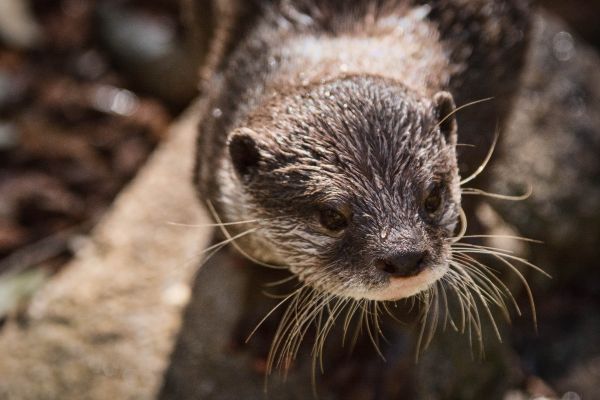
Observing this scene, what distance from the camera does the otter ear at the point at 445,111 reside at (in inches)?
94.0

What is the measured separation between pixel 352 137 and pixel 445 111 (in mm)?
332

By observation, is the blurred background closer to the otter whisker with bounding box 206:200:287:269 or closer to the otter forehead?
the otter whisker with bounding box 206:200:287:269

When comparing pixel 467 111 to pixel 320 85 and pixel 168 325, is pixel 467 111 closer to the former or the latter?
pixel 320 85

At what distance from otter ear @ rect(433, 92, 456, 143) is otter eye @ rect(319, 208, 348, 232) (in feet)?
1.34

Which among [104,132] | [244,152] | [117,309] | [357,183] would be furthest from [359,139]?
[104,132]

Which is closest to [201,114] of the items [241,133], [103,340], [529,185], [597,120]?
[241,133]

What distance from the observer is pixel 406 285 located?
2133 mm

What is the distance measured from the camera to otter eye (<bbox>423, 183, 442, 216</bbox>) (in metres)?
2.28

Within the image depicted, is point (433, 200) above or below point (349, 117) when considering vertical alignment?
below

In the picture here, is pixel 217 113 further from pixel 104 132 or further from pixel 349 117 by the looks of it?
pixel 104 132

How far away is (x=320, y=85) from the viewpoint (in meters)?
2.39

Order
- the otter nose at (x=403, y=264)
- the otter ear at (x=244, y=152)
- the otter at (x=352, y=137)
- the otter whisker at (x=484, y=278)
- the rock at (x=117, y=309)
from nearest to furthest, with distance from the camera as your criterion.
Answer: the otter nose at (x=403, y=264) → the otter at (x=352, y=137) → the otter ear at (x=244, y=152) → the otter whisker at (x=484, y=278) → the rock at (x=117, y=309)

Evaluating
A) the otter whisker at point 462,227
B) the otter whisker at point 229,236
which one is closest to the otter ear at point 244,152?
the otter whisker at point 229,236

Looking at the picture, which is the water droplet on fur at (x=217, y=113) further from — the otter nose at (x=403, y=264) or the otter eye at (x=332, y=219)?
the otter nose at (x=403, y=264)
